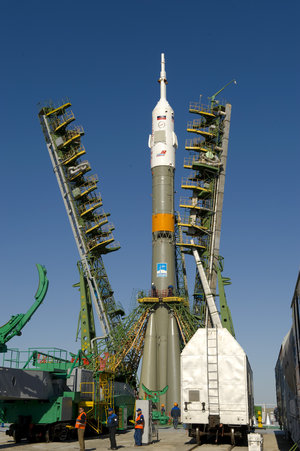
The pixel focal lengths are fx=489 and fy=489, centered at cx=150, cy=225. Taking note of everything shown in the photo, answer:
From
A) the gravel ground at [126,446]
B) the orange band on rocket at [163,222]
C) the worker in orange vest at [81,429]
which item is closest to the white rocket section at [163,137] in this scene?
the orange band on rocket at [163,222]

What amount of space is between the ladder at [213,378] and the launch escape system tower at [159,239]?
61.0 feet

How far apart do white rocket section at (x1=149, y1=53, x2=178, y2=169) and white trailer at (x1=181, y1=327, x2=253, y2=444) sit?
2403 cm

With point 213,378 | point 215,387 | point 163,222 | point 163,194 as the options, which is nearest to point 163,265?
point 163,222

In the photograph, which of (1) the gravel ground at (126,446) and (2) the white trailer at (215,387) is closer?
(1) the gravel ground at (126,446)

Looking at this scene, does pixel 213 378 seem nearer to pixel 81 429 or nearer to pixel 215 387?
pixel 215 387

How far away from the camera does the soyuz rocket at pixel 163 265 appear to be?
119 ft

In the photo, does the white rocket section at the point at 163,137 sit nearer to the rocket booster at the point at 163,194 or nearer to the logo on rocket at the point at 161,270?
the rocket booster at the point at 163,194

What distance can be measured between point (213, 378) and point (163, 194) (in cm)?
2353

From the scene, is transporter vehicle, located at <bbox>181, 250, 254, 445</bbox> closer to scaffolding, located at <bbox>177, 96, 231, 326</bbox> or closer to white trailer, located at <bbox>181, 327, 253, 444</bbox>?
white trailer, located at <bbox>181, 327, 253, 444</bbox>

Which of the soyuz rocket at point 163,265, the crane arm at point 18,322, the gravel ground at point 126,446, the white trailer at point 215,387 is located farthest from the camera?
the soyuz rocket at point 163,265

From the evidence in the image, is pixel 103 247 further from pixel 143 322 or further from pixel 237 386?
pixel 237 386

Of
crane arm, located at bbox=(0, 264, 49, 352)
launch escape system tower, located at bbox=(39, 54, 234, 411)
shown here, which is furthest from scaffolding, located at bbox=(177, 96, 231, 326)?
crane arm, located at bbox=(0, 264, 49, 352)

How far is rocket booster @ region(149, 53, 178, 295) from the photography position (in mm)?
38750

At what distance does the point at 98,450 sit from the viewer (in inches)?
675
